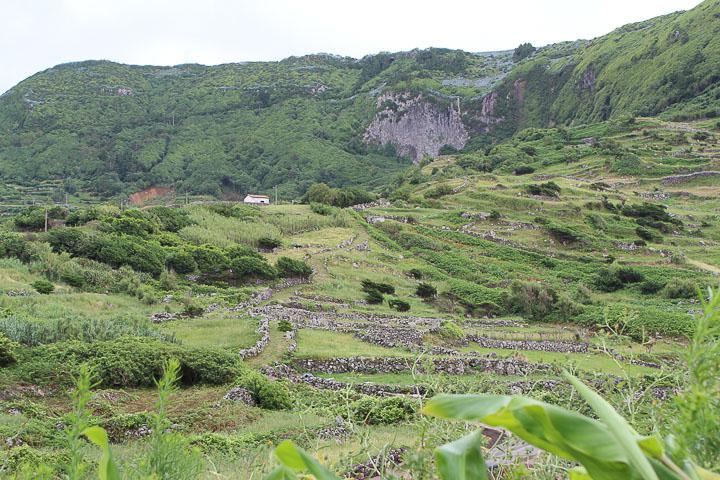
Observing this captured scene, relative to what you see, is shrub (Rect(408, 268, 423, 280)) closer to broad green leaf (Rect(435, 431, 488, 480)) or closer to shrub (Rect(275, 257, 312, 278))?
shrub (Rect(275, 257, 312, 278))

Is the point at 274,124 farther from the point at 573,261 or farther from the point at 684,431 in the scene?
the point at 684,431

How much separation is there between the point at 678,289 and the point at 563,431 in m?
37.2

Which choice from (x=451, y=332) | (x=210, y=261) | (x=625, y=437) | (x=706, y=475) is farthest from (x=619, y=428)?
(x=210, y=261)

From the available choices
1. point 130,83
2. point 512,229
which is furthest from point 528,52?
point 512,229

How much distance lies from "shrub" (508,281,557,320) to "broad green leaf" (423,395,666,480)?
30554 millimetres

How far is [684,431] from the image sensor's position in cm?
115

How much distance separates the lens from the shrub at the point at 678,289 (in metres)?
31.7

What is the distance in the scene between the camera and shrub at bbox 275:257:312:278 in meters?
31.6

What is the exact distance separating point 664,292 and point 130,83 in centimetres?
20147

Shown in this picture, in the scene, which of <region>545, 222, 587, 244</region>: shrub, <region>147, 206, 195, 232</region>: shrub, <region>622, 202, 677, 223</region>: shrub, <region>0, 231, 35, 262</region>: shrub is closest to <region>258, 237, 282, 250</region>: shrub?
<region>147, 206, 195, 232</region>: shrub

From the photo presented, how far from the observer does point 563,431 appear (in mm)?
1164

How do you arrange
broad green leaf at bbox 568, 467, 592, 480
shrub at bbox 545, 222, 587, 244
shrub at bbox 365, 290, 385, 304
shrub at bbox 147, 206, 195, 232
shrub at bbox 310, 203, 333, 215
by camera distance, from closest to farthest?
broad green leaf at bbox 568, 467, 592, 480, shrub at bbox 365, 290, 385, 304, shrub at bbox 147, 206, 195, 232, shrub at bbox 545, 222, 587, 244, shrub at bbox 310, 203, 333, 215

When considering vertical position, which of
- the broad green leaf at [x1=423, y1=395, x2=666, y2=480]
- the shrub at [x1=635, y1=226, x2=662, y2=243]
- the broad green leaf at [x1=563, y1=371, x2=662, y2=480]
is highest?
the broad green leaf at [x1=563, y1=371, x2=662, y2=480]

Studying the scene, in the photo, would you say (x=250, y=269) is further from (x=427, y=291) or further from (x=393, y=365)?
(x=393, y=365)
